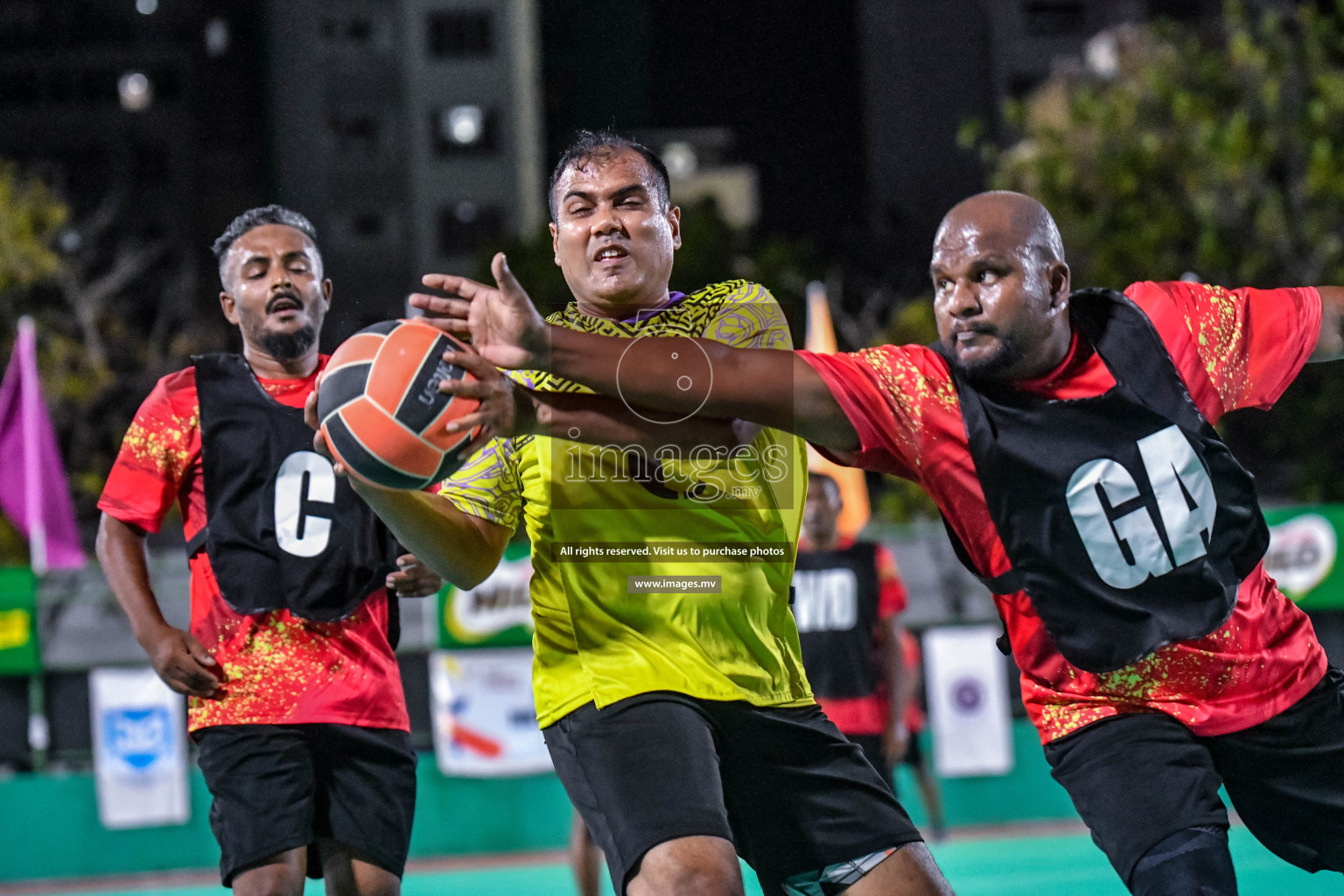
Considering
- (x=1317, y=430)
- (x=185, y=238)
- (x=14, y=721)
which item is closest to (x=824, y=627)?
(x=14, y=721)

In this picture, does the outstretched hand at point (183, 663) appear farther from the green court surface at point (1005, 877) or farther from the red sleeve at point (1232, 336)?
the green court surface at point (1005, 877)

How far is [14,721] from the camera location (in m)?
9.48

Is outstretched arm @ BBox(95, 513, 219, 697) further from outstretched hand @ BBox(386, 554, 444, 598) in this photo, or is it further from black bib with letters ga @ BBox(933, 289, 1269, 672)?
black bib with letters ga @ BBox(933, 289, 1269, 672)

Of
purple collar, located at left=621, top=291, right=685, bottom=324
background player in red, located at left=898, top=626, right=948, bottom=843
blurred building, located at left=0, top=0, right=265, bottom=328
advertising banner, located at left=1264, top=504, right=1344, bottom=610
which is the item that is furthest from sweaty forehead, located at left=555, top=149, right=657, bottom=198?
blurred building, located at left=0, top=0, right=265, bottom=328

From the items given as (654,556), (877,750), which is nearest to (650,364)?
(654,556)

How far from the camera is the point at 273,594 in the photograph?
4301 millimetres

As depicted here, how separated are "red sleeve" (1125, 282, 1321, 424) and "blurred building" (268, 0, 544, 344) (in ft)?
167

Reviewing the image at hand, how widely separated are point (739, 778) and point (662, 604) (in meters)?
0.44

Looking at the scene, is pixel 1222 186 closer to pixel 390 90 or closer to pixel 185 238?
pixel 185 238

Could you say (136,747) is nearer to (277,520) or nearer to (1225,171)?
(277,520)

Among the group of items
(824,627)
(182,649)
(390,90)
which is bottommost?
(824,627)

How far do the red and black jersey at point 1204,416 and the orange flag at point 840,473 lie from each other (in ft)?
19.2

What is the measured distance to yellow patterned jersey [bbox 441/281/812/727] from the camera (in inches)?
132

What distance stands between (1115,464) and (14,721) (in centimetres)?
822
